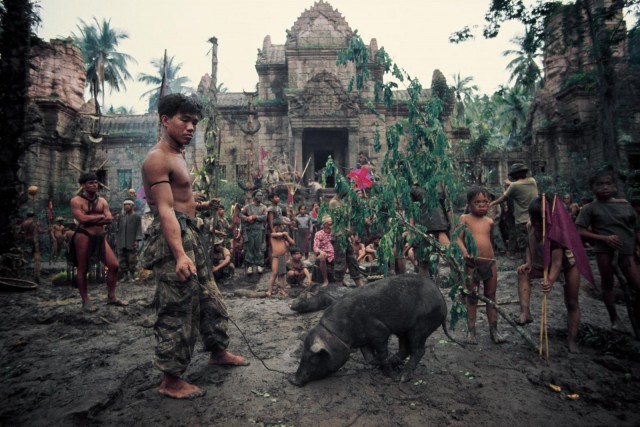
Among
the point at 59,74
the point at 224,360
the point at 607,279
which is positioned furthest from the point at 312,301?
the point at 59,74

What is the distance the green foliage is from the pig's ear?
3.35ft

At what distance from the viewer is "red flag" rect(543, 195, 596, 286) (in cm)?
330

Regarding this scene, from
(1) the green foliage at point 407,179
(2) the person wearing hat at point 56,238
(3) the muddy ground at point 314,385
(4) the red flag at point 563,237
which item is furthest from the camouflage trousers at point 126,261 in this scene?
(4) the red flag at point 563,237

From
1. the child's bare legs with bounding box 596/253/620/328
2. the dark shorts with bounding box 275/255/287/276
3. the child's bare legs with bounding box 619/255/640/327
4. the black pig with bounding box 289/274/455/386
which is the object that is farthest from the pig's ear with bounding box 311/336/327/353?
the dark shorts with bounding box 275/255/287/276

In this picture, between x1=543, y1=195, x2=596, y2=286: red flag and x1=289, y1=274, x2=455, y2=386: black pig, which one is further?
x1=543, y1=195, x2=596, y2=286: red flag

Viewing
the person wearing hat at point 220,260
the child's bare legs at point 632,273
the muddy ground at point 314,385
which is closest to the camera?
the muddy ground at point 314,385

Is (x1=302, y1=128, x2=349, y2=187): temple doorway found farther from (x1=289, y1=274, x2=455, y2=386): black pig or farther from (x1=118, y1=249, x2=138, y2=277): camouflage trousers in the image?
(x1=289, y1=274, x2=455, y2=386): black pig

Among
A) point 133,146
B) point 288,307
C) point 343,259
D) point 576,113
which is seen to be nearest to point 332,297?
point 288,307

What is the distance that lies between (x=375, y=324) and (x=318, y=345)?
1.70 ft

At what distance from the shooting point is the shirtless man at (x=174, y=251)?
2553mm

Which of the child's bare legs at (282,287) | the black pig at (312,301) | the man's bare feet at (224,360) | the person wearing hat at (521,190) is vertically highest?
the person wearing hat at (521,190)

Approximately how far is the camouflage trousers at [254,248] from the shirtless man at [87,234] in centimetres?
354

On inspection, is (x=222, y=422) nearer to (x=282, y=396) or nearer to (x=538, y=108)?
(x=282, y=396)

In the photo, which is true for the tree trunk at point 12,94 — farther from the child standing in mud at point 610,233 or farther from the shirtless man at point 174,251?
the child standing in mud at point 610,233
